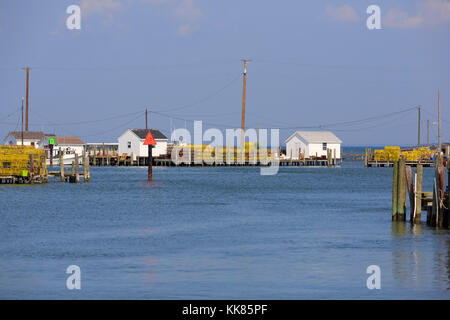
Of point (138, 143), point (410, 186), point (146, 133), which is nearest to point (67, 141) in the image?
point (138, 143)

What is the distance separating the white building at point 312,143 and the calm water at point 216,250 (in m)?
74.3

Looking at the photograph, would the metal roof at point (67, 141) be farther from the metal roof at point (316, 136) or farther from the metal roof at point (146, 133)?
the metal roof at point (316, 136)

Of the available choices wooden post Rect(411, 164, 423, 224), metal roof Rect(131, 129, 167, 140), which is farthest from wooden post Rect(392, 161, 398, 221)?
metal roof Rect(131, 129, 167, 140)

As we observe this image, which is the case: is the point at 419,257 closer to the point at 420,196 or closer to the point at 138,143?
the point at 420,196

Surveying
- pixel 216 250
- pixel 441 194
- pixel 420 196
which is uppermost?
pixel 441 194

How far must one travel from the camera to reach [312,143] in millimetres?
123625

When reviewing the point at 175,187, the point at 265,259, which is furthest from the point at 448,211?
the point at 175,187

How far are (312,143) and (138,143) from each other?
2694 centimetres

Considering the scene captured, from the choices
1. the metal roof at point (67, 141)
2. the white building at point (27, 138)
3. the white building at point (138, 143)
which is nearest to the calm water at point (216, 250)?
the white building at point (138, 143)

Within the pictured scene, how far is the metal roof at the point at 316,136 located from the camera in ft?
405

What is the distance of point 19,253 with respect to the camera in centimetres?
2645

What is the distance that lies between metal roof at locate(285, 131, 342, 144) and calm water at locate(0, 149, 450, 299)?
2911 inches
